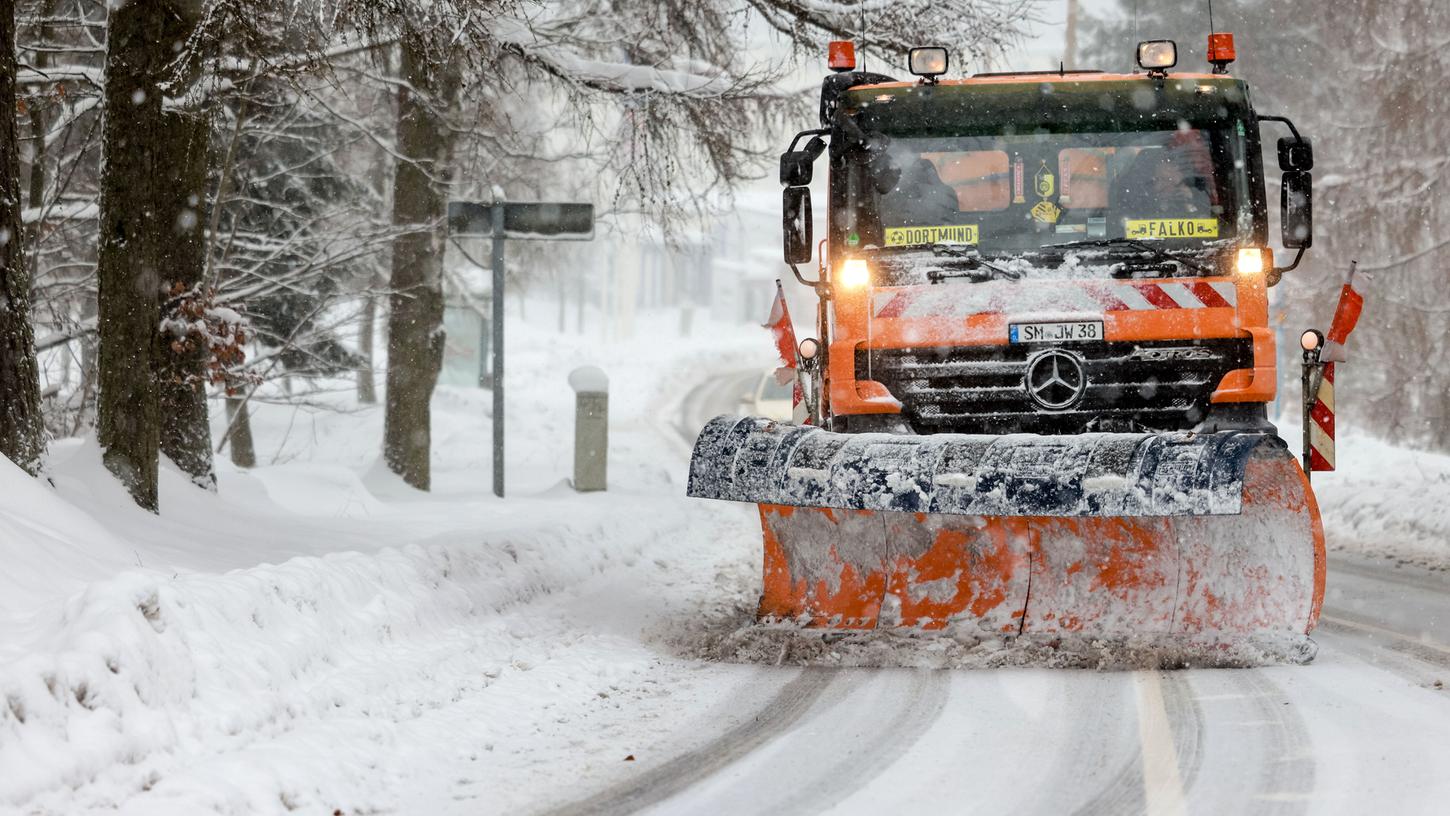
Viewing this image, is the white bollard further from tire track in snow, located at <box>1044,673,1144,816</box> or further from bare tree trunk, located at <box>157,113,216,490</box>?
tire track in snow, located at <box>1044,673,1144,816</box>

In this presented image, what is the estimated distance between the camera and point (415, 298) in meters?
14.3

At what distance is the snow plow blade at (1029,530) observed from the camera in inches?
243

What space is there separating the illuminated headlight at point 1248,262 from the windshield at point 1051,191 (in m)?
0.11

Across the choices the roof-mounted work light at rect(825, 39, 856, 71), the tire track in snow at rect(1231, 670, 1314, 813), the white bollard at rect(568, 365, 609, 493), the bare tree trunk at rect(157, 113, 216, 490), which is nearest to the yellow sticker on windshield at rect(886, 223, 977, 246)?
the roof-mounted work light at rect(825, 39, 856, 71)

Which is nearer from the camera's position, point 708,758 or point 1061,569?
point 708,758

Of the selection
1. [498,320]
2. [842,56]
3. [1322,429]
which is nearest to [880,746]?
[1322,429]

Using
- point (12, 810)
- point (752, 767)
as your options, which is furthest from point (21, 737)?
point (752, 767)

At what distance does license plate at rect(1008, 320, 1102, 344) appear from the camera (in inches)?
281

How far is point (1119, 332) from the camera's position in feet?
23.4

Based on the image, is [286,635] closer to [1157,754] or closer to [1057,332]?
[1157,754]

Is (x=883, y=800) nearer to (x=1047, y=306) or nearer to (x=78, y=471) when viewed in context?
(x=1047, y=306)

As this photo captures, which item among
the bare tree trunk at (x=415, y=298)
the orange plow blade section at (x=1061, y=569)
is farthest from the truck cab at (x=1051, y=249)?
the bare tree trunk at (x=415, y=298)

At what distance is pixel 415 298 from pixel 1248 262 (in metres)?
9.03

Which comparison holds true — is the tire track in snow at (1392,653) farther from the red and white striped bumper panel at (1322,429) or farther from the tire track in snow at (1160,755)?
the tire track in snow at (1160,755)
